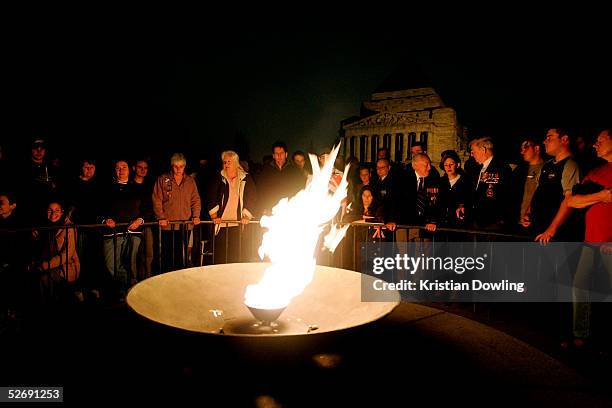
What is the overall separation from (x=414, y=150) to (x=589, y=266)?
11.8 feet

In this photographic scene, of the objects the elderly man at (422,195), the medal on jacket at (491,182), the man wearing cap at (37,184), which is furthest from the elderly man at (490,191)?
the man wearing cap at (37,184)

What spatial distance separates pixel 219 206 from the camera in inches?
284

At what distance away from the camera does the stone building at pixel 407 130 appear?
56.1 meters

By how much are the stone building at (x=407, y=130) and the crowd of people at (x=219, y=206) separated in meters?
47.9

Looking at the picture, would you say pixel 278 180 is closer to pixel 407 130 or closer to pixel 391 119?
pixel 407 130

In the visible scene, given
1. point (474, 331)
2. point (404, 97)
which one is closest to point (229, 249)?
point (474, 331)

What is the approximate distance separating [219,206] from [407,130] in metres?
53.0

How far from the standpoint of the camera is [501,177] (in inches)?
235

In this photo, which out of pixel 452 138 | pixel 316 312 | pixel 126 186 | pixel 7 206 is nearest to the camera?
pixel 316 312

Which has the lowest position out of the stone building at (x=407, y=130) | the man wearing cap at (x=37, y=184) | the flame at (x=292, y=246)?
the flame at (x=292, y=246)

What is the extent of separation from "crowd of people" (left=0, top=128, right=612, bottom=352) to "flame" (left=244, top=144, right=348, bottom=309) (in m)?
1.91

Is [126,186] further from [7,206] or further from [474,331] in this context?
[474,331]

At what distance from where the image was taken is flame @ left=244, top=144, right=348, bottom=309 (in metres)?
3.70

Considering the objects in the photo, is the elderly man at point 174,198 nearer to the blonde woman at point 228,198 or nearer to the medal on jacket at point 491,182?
the blonde woman at point 228,198
